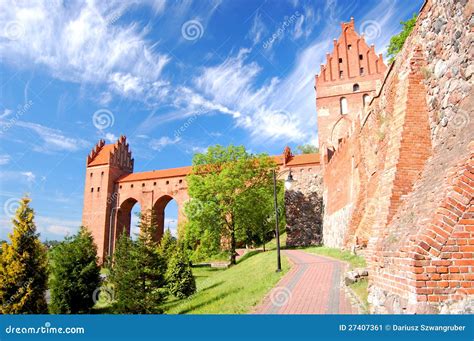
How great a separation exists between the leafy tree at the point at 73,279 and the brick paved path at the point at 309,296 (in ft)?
36.9

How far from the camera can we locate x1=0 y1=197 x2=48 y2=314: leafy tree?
12352 millimetres

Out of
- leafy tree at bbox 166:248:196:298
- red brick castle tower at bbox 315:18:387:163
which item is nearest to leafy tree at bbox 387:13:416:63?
red brick castle tower at bbox 315:18:387:163

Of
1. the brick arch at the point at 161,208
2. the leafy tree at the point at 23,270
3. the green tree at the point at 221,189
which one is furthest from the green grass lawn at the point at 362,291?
the brick arch at the point at 161,208

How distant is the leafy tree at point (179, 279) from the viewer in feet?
53.3

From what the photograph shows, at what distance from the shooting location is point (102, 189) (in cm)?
4619

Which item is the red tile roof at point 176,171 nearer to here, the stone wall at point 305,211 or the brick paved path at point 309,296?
the stone wall at point 305,211

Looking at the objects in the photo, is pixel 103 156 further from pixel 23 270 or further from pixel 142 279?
pixel 142 279

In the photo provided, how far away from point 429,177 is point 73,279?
16763 millimetres

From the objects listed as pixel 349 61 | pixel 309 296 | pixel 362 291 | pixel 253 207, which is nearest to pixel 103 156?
pixel 253 207

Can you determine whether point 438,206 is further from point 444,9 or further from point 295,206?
point 295,206

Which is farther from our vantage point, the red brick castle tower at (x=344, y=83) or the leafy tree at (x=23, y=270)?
the red brick castle tower at (x=344, y=83)

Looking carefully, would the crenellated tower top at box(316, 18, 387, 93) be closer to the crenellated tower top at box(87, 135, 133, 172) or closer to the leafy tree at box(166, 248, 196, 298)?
the leafy tree at box(166, 248, 196, 298)

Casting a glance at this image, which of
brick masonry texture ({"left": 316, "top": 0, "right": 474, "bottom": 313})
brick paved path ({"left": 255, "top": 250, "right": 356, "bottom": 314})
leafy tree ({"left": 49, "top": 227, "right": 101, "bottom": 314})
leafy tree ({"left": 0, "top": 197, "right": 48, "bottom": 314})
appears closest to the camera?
brick masonry texture ({"left": 316, "top": 0, "right": 474, "bottom": 313})

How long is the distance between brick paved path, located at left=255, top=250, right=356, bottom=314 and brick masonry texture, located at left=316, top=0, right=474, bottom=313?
4.41 ft
